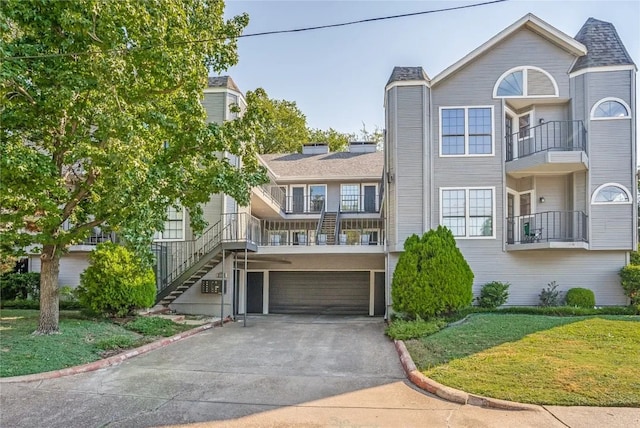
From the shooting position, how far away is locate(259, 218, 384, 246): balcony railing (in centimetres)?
2022

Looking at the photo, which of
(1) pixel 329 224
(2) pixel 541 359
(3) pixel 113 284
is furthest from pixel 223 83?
(2) pixel 541 359

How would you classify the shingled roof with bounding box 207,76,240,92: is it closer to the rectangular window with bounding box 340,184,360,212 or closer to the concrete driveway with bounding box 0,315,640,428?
the rectangular window with bounding box 340,184,360,212

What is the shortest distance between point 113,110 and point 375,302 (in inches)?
490

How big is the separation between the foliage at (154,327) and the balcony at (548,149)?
35.9ft

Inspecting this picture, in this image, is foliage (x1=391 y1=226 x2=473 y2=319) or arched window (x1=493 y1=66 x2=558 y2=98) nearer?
foliage (x1=391 y1=226 x2=473 y2=319)

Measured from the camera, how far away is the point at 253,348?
9.59m

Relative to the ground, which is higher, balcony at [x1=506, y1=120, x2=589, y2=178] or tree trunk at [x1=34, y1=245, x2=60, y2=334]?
balcony at [x1=506, y1=120, x2=589, y2=178]

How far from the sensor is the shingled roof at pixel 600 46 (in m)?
13.3

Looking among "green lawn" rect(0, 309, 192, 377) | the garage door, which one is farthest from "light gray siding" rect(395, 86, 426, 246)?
"green lawn" rect(0, 309, 192, 377)

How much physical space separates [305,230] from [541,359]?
15.3m

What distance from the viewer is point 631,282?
12375mm

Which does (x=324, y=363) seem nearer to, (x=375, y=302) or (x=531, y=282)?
(x=531, y=282)

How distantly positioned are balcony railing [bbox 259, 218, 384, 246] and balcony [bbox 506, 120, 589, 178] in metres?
7.29

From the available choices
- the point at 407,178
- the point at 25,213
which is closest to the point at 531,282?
the point at 407,178
